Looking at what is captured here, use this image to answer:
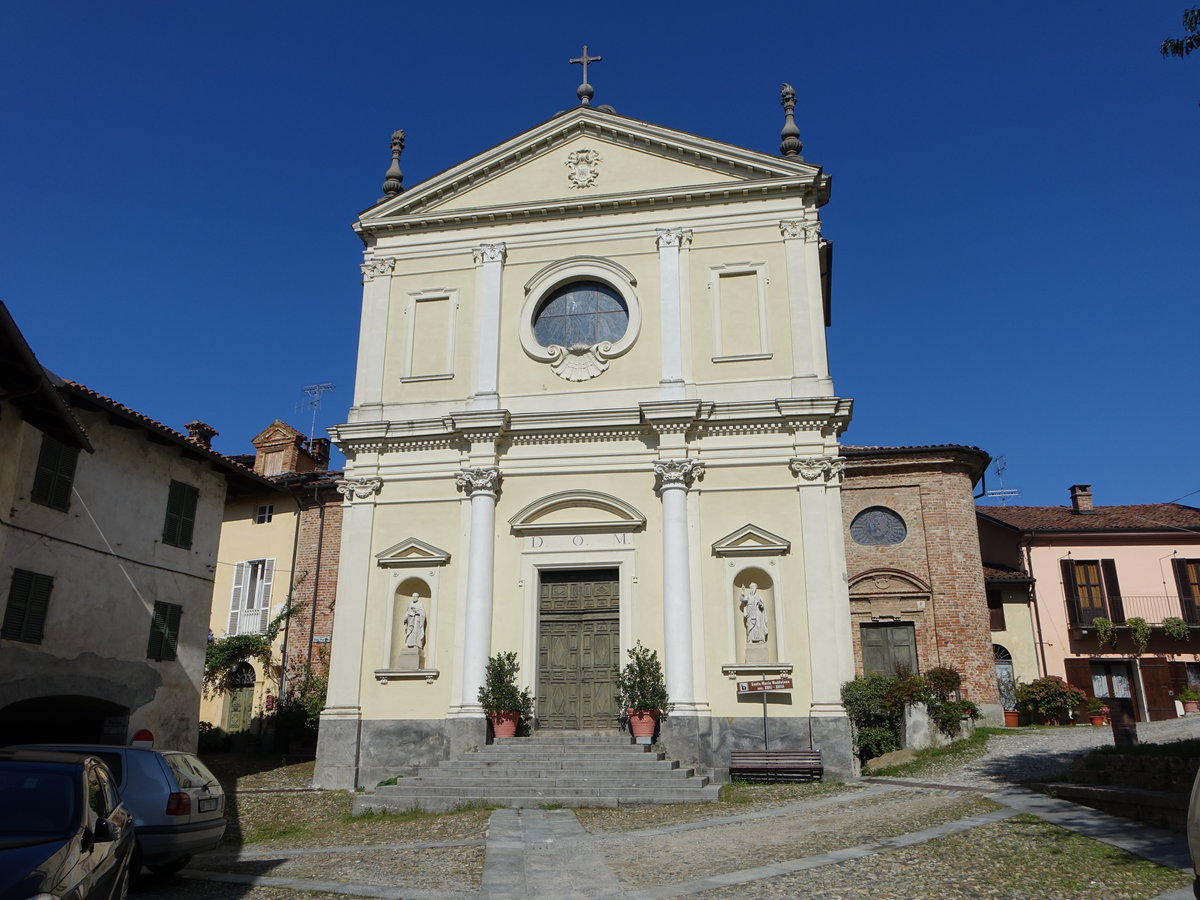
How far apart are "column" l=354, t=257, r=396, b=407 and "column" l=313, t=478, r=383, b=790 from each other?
6.56 ft

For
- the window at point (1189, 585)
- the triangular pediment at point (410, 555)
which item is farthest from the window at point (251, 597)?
the window at point (1189, 585)

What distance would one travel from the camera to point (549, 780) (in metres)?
14.5

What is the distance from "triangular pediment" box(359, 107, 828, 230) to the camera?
65.4ft

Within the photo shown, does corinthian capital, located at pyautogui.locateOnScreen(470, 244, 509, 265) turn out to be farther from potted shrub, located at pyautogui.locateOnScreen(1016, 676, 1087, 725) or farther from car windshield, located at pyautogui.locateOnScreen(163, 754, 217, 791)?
potted shrub, located at pyautogui.locateOnScreen(1016, 676, 1087, 725)

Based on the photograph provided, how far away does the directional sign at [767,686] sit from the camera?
1639 centimetres

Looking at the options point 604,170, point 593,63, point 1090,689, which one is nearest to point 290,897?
point 604,170

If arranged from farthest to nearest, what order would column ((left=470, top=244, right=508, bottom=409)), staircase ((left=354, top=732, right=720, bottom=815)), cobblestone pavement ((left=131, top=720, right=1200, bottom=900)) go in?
1. column ((left=470, top=244, right=508, bottom=409))
2. staircase ((left=354, top=732, right=720, bottom=815))
3. cobblestone pavement ((left=131, top=720, right=1200, bottom=900))

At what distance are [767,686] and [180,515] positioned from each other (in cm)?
1192

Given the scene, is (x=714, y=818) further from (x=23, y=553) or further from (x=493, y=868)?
(x=23, y=553)

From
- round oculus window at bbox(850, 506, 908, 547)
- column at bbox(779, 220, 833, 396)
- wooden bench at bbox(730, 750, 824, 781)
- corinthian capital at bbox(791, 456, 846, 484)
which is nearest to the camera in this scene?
wooden bench at bbox(730, 750, 824, 781)

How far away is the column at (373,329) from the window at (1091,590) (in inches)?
848

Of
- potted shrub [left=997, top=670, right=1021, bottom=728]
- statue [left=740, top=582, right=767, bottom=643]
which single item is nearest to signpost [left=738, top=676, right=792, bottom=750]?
statue [left=740, top=582, right=767, bottom=643]

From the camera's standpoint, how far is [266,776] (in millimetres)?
18953

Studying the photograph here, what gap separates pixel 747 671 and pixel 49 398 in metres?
11.8
